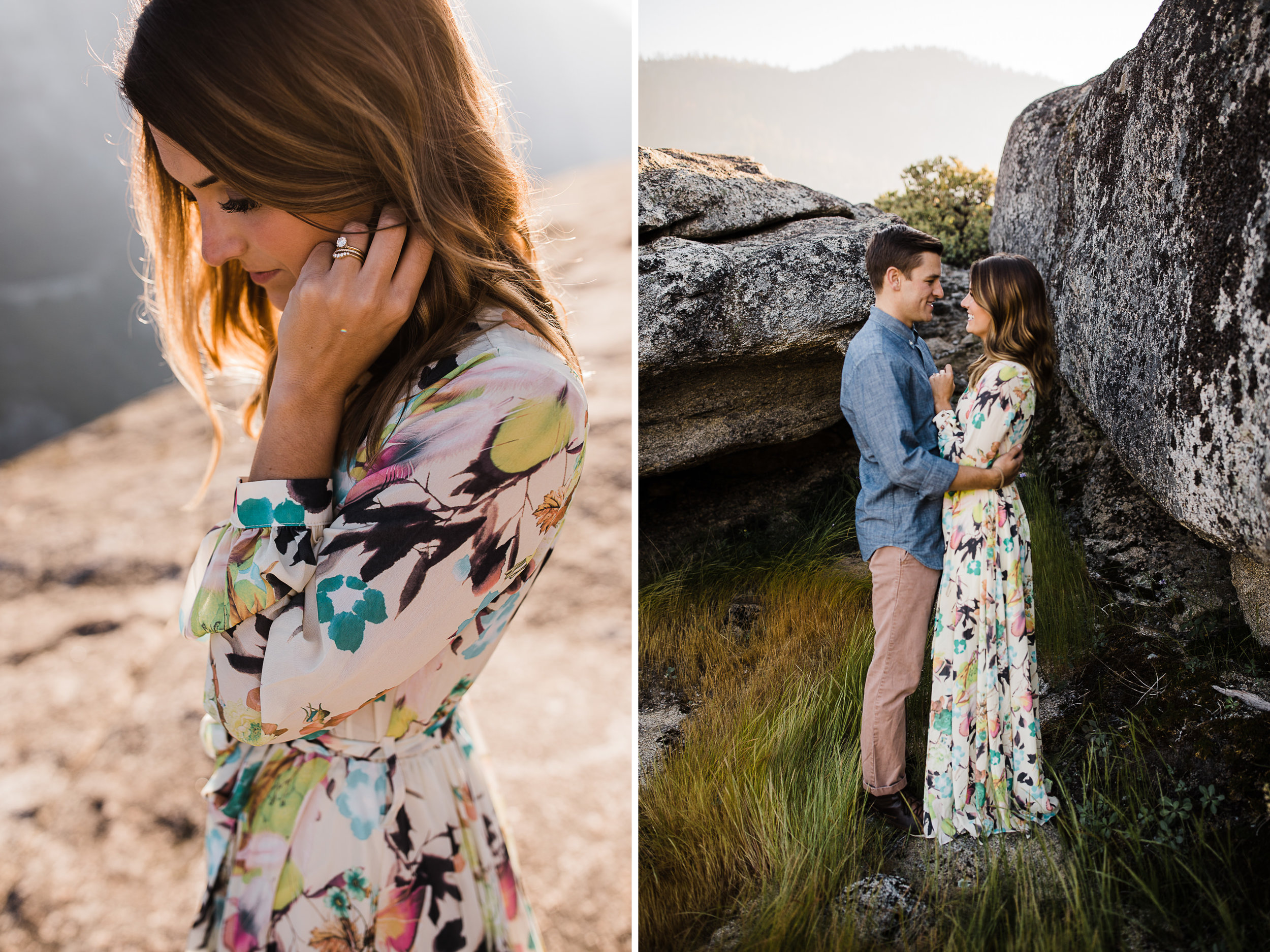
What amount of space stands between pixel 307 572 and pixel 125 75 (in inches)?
20.3

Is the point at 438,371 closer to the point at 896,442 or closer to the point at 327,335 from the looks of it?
the point at 327,335

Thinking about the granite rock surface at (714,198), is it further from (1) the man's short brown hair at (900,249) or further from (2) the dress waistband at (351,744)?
(2) the dress waistband at (351,744)

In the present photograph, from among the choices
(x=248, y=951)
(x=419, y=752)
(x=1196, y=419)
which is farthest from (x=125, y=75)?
(x=1196, y=419)

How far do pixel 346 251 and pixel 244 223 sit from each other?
12 centimetres

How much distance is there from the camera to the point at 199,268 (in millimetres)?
1141

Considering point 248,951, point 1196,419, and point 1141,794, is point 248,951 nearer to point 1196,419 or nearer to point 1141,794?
point 1141,794

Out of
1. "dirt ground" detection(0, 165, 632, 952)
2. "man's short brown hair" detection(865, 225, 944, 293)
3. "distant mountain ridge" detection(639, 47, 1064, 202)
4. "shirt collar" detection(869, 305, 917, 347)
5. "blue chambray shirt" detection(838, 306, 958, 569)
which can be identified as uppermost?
"distant mountain ridge" detection(639, 47, 1064, 202)

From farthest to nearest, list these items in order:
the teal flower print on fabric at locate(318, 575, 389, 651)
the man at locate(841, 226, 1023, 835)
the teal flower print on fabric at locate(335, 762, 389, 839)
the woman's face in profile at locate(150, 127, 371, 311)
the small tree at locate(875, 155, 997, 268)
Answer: the small tree at locate(875, 155, 997, 268) → the man at locate(841, 226, 1023, 835) → the teal flower print on fabric at locate(335, 762, 389, 839) → the woman's face in profile at locate(150, 127, 371, 311) → the teal flower print on fabric at locate(318, 575, 389, 651)

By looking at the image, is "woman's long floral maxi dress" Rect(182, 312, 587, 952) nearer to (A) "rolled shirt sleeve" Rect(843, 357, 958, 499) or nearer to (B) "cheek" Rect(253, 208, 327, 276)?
(B) "cheek" Rect(253, 208, 327, 276)

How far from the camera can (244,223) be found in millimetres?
776

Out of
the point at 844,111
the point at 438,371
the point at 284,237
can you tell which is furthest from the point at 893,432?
the point at 284,237

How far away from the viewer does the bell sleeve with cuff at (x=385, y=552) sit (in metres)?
0.66

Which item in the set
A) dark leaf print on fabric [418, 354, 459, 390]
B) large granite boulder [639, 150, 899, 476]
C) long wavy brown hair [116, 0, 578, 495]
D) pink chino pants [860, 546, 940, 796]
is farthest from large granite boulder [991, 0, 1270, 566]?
dark leaf print on fabric [418, 354, 459, 390]

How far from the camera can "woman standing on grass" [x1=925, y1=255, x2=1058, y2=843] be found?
55.1 inches
